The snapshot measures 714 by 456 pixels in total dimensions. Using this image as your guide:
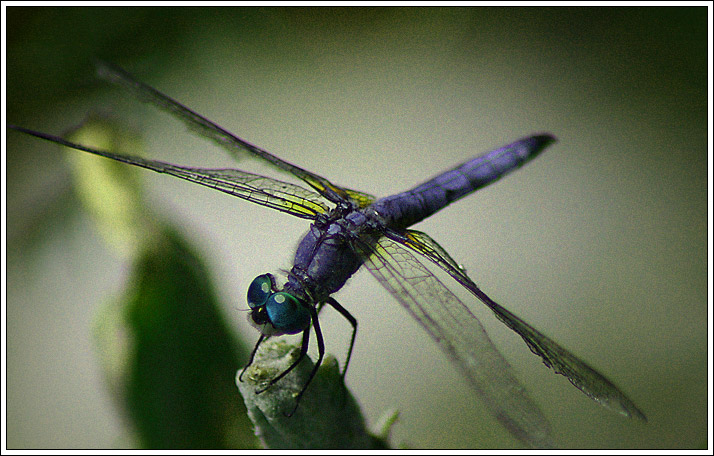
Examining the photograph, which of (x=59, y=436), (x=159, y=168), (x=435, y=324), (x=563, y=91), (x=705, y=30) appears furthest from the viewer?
(x=563, y=91)

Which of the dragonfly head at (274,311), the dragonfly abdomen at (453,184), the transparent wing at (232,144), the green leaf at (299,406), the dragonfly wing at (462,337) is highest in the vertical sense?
the dragonfly abdomen at (453,184)

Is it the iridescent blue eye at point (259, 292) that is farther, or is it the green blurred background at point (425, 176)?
the green blurred background at point (425, 176)

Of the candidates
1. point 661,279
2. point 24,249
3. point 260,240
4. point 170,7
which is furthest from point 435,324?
point 170,7

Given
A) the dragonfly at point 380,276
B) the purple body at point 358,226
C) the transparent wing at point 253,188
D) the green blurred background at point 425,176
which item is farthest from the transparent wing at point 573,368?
the green blurred background at point 425,176

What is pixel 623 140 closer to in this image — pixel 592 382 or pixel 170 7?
pixel 592 382

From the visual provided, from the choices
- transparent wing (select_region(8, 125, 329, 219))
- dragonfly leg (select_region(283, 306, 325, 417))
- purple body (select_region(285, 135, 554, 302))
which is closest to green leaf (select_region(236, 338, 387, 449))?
dragonfly leg (select_region(283, 306, 325, 417))

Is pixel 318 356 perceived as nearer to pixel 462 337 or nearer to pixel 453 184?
pixel 462 337

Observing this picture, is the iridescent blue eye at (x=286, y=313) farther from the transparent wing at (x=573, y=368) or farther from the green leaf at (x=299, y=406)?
the transparent wing at (x=573, y=368)
